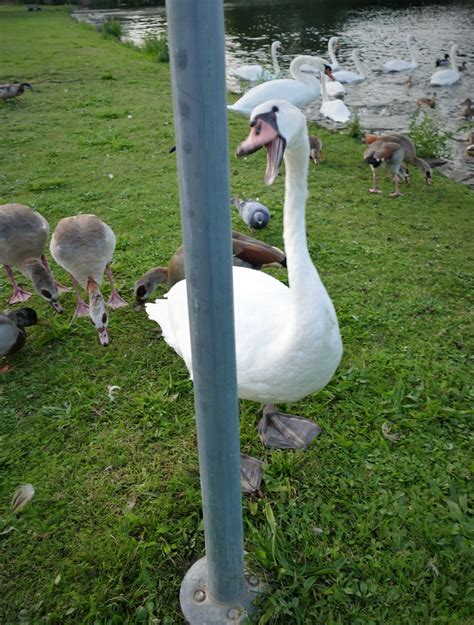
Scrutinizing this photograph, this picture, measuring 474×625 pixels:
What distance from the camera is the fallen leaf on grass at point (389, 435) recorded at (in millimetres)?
3010

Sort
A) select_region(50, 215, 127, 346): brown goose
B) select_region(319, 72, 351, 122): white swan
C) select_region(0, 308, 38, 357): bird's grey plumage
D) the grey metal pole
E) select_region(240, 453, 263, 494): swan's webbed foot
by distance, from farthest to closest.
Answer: select_region(319, 72, 351, 122): white swan, select_region(50, 215, 127, 346): brown goose, select_region(0, 308, 38, 357): bird's grey plumage, select_region(240, 453, 263, 494): swan's webbed foot, the grey metal pole

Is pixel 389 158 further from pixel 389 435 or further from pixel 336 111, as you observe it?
pixel 389 435

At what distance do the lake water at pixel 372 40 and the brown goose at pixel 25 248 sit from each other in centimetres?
608

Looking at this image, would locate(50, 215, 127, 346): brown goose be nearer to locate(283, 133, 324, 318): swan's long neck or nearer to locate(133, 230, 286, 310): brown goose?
locate(133, 230, 286, 310): brown goose

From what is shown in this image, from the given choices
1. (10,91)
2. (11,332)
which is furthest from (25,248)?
(10,91)

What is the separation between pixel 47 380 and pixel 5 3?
46518 mm

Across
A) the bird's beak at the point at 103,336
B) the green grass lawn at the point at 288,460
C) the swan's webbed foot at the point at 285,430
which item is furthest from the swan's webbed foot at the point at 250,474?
the bird's beak at the point at 103,336

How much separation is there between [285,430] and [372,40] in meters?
19.8

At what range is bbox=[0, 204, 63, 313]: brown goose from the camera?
421 centimetres

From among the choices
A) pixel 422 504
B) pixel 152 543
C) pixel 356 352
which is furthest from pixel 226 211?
pixel 356 352

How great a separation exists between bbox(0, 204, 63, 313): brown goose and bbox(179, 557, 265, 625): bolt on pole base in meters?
2.69

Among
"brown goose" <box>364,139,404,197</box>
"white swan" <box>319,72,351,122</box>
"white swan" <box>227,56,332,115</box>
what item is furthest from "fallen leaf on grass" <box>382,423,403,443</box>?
"white swan" <box>319,72,351,122</box>

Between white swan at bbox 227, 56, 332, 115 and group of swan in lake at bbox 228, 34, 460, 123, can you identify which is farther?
group of swan in lake at bbox 228, 34, 460, 123

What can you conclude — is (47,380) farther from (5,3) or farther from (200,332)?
(5,3)
